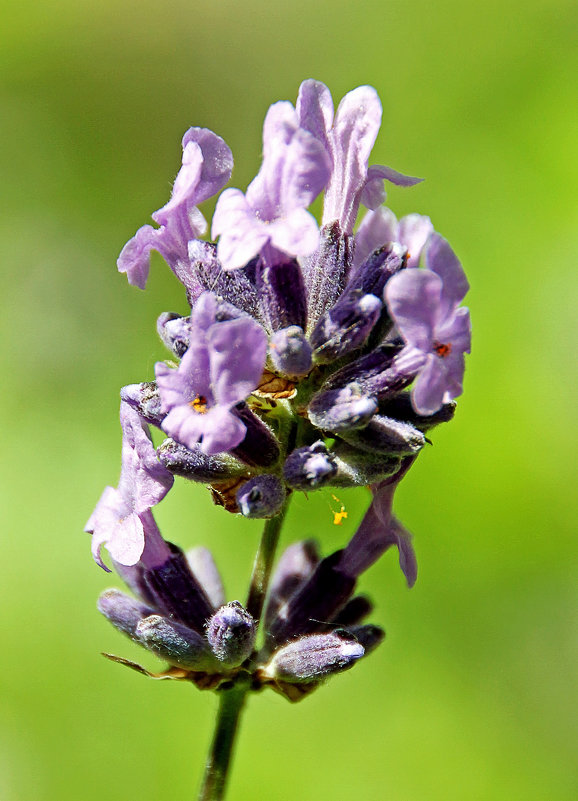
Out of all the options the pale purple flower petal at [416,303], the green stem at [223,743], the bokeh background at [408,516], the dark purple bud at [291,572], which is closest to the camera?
the pale purple flower petal at [416,303]

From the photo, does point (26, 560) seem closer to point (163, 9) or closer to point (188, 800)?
point (188, 800)

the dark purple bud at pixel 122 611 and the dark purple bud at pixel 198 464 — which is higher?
the dark purple bud at pixel 198 464

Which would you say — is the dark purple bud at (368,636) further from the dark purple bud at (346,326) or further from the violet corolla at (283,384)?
the dark purple bud at (346,326)

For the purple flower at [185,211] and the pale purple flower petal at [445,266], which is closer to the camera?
the pale purple flower petal at [445,266]

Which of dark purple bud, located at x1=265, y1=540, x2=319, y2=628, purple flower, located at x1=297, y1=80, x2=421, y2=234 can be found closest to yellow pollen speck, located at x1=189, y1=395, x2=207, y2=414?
purple flower, located at x1=297, y1=80, x2=421, y2=234

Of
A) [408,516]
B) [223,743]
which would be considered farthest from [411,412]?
[408,516]

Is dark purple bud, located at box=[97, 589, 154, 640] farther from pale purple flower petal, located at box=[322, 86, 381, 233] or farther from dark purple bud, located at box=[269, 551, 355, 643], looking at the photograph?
pale purple flower petal, located at box=[322, 86, 381, 233]

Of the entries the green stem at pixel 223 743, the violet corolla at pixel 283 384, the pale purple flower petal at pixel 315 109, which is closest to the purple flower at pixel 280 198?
the violet corolla at pixel 283 384
